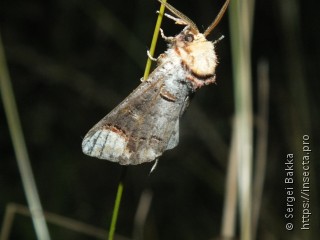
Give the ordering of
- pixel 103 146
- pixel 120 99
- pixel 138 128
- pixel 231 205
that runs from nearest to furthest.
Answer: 1. pixel 103 146
2. pixel 138 128
3. pixel 231 205
4. pixel 120 99

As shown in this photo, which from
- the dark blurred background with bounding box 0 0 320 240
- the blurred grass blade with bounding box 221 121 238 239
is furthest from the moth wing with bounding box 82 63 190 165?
the dark blurred background with bounding box 0 0 320 240

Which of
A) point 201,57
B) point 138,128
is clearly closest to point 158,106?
point 138,128

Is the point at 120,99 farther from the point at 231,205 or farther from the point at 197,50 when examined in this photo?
the point at 197,50

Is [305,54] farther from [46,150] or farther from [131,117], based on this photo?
[131,117]

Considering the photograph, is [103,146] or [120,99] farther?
[120,99]

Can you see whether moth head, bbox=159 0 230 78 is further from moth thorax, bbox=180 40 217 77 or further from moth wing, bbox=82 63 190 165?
moth wing, bbox=82 63 190 165

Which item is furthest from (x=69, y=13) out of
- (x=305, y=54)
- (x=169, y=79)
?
(x=169, y=79)
